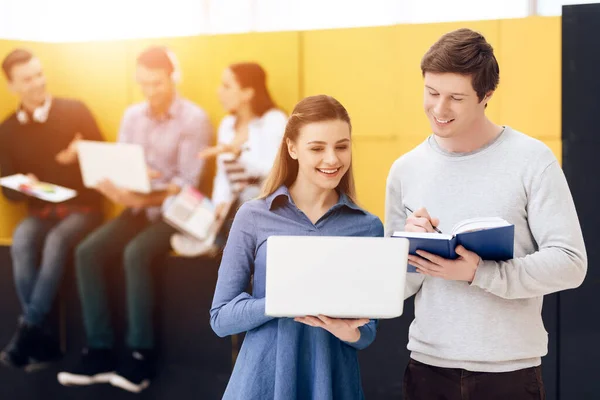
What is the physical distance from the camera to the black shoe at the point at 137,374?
4203 millimetres

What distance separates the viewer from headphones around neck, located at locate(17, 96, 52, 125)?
4484 millimetres

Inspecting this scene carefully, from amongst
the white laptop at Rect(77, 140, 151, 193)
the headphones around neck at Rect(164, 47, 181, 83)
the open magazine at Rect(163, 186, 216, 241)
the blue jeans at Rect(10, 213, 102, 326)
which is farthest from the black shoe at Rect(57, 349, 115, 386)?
the headphones around neck at Rect(164, 47, 181, 83)

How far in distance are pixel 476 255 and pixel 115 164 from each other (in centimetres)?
307

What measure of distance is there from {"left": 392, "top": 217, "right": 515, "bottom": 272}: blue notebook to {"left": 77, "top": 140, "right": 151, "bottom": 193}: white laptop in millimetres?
2856

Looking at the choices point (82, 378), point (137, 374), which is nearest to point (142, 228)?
point (137, 374)

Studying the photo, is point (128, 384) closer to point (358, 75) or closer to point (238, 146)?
point (238, 146)

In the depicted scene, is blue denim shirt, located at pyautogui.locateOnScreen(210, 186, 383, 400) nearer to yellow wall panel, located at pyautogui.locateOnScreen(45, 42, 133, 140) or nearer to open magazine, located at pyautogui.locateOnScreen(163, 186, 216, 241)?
open magazine, located at pyautogui.locateOnScreen(163, 186, 216, 241)

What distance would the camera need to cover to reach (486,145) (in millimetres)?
1791

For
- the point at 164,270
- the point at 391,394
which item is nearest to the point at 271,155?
the point at 164,270

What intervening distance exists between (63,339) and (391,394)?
6.61ft

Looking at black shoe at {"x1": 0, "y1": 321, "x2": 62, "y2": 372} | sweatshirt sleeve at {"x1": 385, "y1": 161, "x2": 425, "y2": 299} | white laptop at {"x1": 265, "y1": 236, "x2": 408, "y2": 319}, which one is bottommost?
black shoe at {"x1": 0, "y1": 321, "x2": 62, "y2": 372}

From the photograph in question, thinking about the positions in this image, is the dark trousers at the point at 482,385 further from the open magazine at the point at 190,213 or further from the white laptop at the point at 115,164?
the white laptop at the point at 115,164

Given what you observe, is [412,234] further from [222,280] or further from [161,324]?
[161,324]

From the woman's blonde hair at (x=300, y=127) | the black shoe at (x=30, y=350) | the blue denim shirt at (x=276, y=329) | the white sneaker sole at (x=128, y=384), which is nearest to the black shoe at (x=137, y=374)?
the white sneaker sole at (x=128, y=384)
